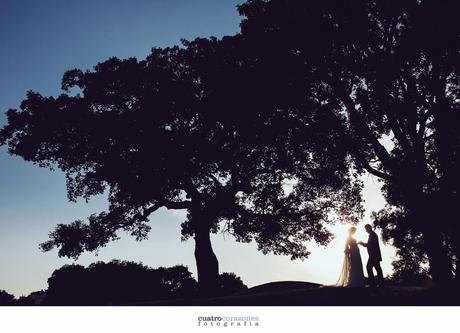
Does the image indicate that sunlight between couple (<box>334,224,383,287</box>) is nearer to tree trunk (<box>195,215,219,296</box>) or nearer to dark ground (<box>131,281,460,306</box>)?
dark ground (<box>131,281,460,306</box>)

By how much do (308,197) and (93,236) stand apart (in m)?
13.7

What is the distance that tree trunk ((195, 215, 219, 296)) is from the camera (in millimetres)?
21125

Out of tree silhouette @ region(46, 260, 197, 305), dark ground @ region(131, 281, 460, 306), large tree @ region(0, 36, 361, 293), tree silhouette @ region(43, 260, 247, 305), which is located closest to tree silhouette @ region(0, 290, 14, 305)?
dark ground @ region(131, 281, 460, 306)

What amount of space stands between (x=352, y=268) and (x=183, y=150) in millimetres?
10347

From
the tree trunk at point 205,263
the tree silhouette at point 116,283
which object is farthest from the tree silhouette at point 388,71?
the tree silhouette at point 116,283

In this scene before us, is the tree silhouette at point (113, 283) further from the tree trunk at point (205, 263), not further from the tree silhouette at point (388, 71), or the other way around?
the tree silhouette at point (388, 71)

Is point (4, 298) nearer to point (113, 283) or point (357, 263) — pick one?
point (357, 263)

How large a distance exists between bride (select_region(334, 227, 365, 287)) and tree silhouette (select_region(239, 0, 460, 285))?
282 centimetres

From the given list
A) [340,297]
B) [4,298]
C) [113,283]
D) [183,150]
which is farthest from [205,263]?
A: [4,298]

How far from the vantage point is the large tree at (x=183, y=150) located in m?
16.8

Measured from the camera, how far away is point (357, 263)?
15672 millimetres

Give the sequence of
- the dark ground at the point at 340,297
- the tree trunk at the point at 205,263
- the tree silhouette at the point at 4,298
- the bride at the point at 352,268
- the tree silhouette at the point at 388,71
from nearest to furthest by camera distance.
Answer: the tree silhouette at the point at 4,298, the dark ground at the point at 340,297, the tree silhouette at the point at 388,71, the bride at the point at 352,268, the tree trunk at the point at 205,263
